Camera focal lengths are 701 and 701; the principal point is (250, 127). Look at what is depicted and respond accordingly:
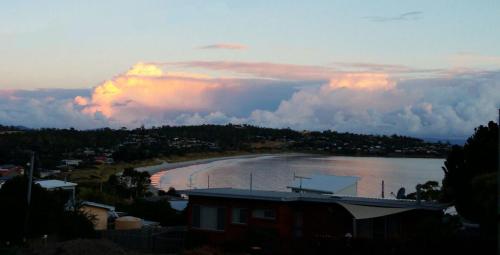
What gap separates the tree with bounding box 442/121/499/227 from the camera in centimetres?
1911

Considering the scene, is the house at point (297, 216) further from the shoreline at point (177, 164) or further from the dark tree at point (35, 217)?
the shoreline at point (177, 164)

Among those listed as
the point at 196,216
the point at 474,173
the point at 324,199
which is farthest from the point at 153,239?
the point at 474,173

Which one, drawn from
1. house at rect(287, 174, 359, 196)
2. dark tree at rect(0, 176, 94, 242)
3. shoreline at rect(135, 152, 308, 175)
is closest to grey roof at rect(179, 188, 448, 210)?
dark tree at rect(0, 176, 94, 242)

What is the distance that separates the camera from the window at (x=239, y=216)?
26844 mm

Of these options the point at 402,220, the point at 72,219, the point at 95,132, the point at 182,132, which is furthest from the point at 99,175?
the point at 182,132

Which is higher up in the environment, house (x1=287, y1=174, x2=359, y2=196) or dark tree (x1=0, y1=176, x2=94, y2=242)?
house (x1=287, y1=174, x2=359, y2=196)

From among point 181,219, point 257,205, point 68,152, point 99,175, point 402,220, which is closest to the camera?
point 402,220

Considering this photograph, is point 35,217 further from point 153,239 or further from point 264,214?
point 264,214

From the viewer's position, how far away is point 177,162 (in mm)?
156250

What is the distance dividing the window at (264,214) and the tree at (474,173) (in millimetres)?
6384

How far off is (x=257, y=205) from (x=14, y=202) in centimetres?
901

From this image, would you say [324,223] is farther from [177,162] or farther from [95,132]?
[95,132]

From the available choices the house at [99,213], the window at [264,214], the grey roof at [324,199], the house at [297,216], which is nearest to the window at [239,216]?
the house at [297,216]

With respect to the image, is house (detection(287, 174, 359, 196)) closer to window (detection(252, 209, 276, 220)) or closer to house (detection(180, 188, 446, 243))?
house (detection(180, 188, 446, 243))
